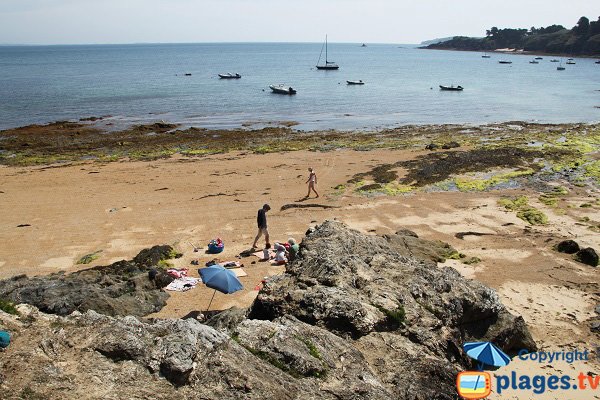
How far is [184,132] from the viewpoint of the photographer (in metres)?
48.0

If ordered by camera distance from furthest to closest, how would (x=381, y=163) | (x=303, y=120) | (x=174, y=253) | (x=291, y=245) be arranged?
(x=303, y=120) → (x=381, y=163) → (x=174, y=253) → (x=291, y=245)

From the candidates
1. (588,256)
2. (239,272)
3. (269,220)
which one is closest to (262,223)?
(239,272)

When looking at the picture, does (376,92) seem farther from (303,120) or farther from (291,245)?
(291,245)

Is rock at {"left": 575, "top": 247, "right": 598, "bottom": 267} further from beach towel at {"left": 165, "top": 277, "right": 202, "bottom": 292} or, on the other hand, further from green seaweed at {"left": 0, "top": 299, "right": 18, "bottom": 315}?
green seaweed at {"left": 0, "top": 299, "right": 18, "bottom": 315}

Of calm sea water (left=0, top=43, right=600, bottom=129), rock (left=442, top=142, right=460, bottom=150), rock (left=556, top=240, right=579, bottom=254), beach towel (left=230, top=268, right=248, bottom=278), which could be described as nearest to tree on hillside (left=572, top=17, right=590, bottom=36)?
calm sea water (left=0, top=43, right=600, bottom=129)

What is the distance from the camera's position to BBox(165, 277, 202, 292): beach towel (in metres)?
14.3

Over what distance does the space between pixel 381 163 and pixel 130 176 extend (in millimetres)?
17920

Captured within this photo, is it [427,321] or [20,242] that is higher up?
[427,321]

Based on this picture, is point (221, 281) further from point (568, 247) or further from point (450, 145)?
point (450, 145)

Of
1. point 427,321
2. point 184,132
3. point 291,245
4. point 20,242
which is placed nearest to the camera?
point 427,321

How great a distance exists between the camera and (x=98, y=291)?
12648 mm

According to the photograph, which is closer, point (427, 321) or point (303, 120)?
point (427, 321)

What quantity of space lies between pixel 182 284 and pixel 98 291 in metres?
2.70

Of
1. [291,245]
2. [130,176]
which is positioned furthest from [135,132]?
[291,245]
